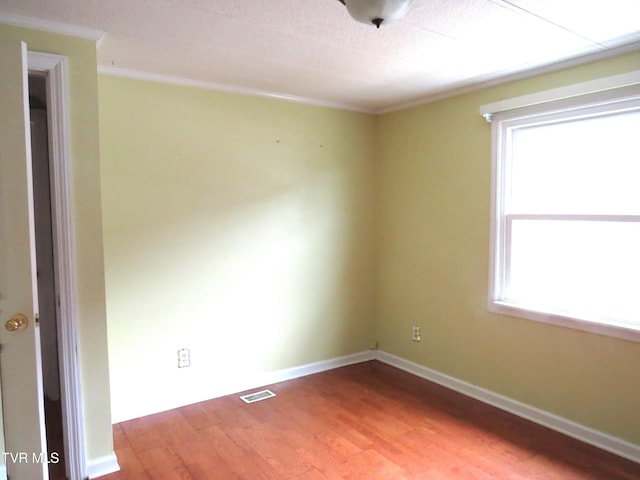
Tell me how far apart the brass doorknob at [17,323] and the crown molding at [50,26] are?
1.34 metres

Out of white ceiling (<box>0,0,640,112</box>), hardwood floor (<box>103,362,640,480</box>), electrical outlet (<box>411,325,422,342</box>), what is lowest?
hardwood floor (<box>103,362,640,480</box>)

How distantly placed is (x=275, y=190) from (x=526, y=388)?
2.32 m

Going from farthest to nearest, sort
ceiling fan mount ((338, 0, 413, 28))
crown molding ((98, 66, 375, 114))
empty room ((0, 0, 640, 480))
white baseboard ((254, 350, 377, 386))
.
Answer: white baseboard ((254, 350, 377, 386))
crown molding ((98, 66, 375, 114))
empty room ((0, 0, 640, 480))
ceiling fan mount ((338, 0, 413, 28))

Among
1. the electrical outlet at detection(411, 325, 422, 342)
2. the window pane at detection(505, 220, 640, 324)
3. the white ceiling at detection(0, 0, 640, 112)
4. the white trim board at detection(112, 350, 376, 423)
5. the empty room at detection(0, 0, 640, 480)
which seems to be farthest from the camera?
the electrical outlet at detection(411, 325, 422, 342)

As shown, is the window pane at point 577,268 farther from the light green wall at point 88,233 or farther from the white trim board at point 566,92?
the light green wall at point 88,233

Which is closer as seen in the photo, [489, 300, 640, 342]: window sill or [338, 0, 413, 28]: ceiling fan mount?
[338, 0, 413, 28]: ceiling fan mount

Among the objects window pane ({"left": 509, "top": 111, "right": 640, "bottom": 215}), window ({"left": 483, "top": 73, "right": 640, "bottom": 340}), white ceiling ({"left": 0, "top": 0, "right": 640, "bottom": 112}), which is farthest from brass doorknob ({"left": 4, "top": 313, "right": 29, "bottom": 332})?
window pane ({"left": 509, "top": 111, "right": 640, "bottom": 215})

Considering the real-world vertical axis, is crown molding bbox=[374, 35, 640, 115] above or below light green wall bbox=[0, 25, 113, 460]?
above

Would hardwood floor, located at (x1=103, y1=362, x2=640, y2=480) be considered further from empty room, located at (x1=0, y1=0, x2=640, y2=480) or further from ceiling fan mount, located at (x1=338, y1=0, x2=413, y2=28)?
ceiling fan mount, located at (x1=338, y1=0, x2=413, y2=28)

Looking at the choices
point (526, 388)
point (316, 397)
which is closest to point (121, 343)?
point (316, 397)

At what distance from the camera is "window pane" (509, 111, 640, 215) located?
2.47 m

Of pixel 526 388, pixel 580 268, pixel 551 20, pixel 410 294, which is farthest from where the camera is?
pixel 410 294

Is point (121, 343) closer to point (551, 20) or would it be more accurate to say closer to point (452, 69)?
point (452, 69)

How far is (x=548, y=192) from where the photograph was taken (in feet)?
9.35
